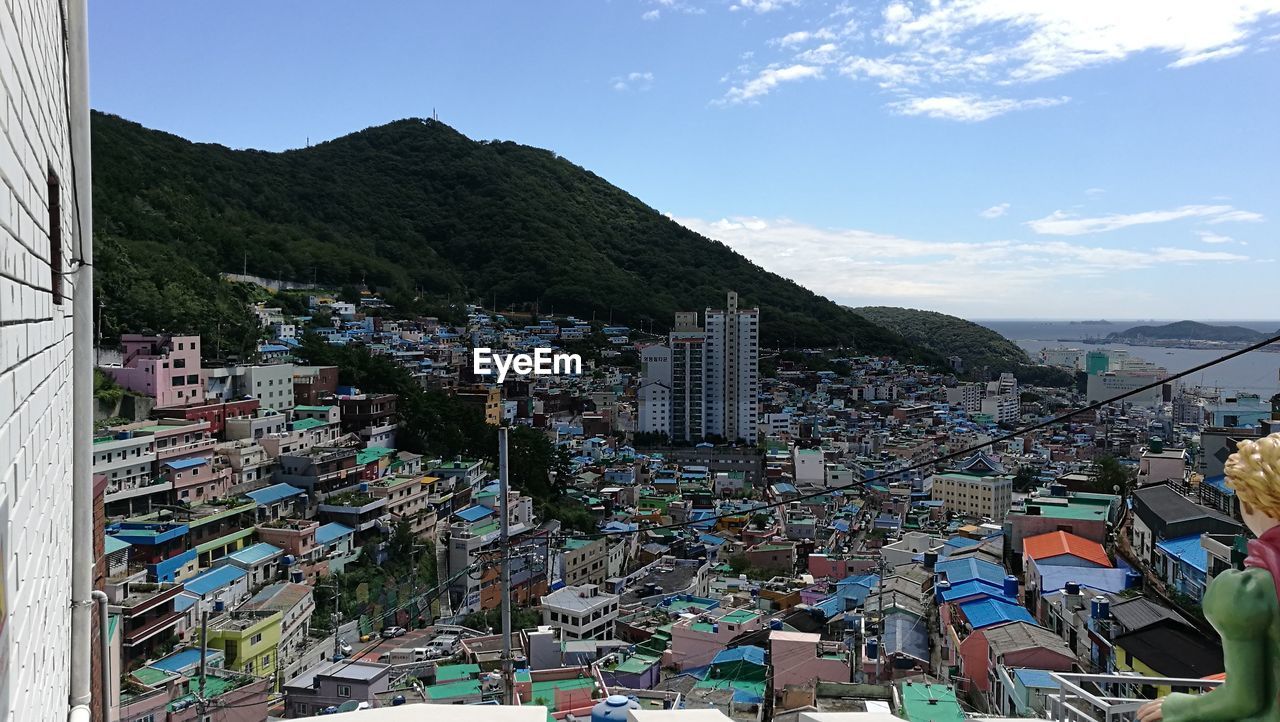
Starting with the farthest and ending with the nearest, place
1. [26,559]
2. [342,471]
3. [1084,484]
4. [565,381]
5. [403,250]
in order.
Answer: [403,250], [565,381], [1084,484], [342,471], [26,559]

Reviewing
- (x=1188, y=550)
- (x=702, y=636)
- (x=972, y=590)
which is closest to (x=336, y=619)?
(x=702, y=636)

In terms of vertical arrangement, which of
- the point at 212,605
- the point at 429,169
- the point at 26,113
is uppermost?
the point at 429,169

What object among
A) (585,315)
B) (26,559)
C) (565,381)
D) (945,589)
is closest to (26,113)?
(26,559)

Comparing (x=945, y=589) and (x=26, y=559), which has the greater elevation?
(x=26, y=559)

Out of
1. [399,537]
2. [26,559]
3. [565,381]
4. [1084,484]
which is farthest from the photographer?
[565,381]

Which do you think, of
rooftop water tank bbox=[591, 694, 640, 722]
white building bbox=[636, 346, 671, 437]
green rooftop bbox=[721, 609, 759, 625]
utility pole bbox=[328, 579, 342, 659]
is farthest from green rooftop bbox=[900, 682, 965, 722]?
white building bbox=[636, 346, 671, 437]

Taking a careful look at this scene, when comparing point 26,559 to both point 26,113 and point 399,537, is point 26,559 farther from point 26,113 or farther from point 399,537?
point 399,537
